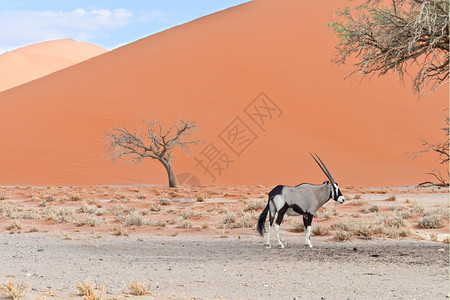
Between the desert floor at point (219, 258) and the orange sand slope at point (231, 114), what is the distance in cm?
2125

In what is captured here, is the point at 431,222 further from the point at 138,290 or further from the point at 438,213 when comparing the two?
the point at 138,290

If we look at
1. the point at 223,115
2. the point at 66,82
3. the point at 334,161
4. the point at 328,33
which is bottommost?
the point at 334,161

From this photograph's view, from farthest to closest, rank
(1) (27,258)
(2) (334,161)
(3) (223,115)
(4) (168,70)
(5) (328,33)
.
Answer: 1. (5) (328,33)
2. (4) (168,70)
3. (3) (223,115)
4. (2) (334,161)
5. (1) (27,258)

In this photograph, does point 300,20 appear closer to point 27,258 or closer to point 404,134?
point 404,134

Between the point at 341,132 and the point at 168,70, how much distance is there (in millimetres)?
17943

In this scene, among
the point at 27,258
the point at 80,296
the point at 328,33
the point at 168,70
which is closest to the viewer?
the point at 80,296

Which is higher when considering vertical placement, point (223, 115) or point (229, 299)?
point (223, 115)

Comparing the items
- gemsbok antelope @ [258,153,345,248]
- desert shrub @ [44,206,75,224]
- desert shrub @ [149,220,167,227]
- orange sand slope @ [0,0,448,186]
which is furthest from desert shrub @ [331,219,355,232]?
orange sand slope @ [0,0,448,186]

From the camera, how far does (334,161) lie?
129ft

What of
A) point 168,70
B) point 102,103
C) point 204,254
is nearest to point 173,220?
point 204,254

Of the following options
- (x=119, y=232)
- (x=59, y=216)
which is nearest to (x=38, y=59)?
(x=59, y=216)

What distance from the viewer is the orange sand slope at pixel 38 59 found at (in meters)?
127

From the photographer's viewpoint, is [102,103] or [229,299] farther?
[102,103]

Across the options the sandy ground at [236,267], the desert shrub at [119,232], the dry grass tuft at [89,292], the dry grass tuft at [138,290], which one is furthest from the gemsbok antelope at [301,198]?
the desert shrub at [119,232]
